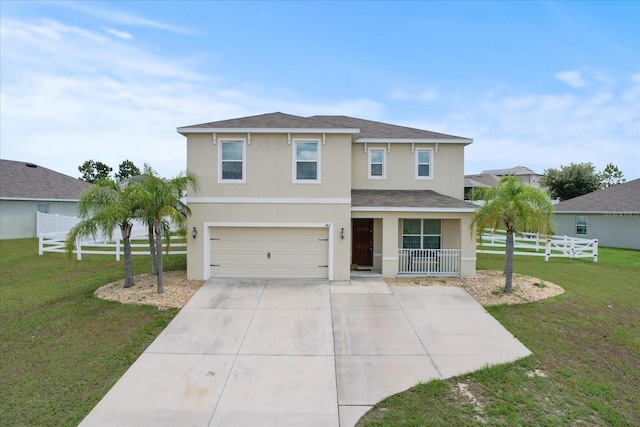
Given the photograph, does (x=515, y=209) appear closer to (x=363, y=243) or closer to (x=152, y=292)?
(x=363, y=243)

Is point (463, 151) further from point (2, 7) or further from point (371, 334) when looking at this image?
point (2, 7)

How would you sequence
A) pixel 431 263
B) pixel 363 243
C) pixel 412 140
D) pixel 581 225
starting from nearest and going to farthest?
pixel 431 263 < pixel 412 140 < pixel 363 243 < pixel 581 225

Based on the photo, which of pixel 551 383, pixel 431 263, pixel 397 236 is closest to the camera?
pixel 551 383

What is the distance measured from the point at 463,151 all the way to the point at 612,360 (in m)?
9.40

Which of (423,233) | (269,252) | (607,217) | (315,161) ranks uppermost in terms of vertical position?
(315,161)

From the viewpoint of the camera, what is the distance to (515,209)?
973cm

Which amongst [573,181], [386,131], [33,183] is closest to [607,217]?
[386,131]

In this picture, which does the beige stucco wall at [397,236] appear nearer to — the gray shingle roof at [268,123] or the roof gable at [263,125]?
the roof gable at [263,125]

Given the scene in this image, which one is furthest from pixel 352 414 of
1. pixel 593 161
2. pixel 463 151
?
pixel 593 161

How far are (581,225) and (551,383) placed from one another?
2367 cm

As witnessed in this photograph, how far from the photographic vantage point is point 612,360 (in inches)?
246

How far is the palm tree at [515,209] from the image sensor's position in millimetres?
9742

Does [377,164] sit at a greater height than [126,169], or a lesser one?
lesser

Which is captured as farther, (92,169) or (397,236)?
(92,169)
